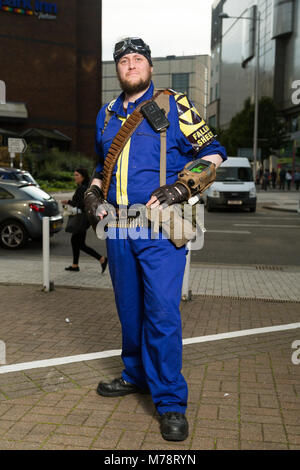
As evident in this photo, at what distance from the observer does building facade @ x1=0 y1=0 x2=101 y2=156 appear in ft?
135

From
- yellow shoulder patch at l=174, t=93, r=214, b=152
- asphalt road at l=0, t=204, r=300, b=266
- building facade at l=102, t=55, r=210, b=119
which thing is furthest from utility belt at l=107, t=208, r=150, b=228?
building facade at l=102, t=55, r=210, b=119

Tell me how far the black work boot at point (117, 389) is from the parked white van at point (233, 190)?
55.8 ft

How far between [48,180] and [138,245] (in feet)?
104

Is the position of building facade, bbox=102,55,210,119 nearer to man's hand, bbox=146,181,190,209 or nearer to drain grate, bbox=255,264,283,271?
drain grate, bbox=255,264,283,271

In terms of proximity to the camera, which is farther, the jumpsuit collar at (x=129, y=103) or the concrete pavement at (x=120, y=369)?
the jumpsuit collar at (x=129, y=103)

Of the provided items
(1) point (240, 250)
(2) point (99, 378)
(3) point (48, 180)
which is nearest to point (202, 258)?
(1) point (240, 250)

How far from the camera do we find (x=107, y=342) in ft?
15.0

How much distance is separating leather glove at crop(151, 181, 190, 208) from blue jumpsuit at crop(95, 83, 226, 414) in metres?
0.14

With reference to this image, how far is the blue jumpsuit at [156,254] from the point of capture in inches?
113

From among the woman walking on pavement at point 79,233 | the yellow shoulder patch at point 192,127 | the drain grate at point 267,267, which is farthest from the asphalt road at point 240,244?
the yellow shoulder patch at point 192,127

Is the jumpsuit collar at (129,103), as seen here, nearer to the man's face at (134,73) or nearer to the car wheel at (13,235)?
the man's face at (134,73)

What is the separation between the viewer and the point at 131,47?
9.84 feet

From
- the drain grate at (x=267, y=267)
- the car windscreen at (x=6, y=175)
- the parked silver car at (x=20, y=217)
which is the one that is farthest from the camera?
the car windscreen at (x=6, y=175)
